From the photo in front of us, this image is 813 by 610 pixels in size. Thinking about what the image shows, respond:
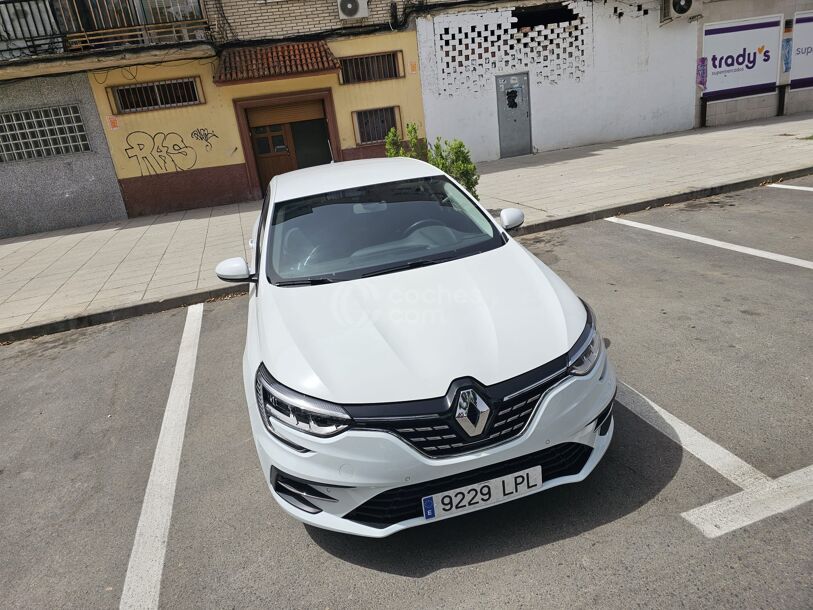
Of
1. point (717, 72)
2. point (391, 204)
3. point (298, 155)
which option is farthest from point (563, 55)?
point (391, 204)

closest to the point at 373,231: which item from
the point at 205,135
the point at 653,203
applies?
the point at 653,203

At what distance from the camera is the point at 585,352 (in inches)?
110

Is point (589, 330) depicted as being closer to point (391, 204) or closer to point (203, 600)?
point (391, 204)

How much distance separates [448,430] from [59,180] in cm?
1456

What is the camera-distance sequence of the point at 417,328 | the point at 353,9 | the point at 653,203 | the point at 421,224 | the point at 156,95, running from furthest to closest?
the point at 353,9 < the point at 156,95 < the point at 653,203 < the point at 421,224 < the point at 417,328

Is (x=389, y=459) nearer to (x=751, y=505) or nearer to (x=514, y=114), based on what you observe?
(x=751, y=505)

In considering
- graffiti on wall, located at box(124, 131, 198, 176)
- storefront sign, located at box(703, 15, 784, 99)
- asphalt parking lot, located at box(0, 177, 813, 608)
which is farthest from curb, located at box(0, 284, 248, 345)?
storefront sign, located at box(703, 15, 784, 99)

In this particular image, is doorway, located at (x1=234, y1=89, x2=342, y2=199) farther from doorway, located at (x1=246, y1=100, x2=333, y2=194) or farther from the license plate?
the license plate

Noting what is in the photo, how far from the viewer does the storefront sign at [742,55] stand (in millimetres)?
17172

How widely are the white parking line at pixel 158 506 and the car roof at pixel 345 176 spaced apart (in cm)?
180

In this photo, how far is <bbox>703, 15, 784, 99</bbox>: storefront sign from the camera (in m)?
17.2

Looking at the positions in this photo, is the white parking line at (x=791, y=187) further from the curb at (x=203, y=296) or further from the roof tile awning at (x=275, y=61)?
the roof tile awning at (x=275, y=61)

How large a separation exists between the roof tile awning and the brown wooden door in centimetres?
158

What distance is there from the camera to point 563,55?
16172 millimetres
